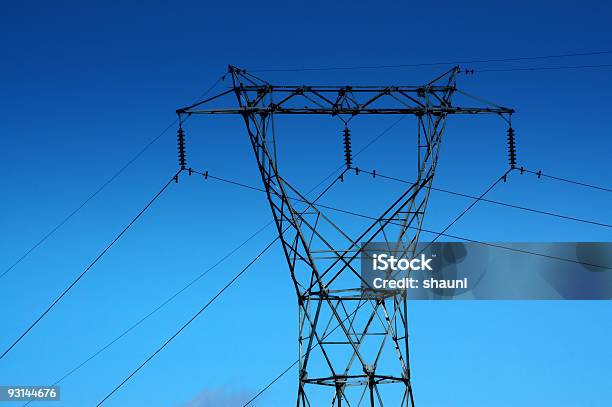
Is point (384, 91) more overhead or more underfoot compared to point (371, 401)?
more overhead

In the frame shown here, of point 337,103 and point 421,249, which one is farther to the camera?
point 421,249

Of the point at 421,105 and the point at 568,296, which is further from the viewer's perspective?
the point at 568,296

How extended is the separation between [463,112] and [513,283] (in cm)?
1783

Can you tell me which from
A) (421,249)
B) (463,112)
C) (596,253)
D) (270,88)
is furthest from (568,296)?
(270,88)

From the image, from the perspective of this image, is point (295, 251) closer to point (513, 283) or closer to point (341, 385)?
point (341, 385)

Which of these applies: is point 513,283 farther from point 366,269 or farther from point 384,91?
point 384,91

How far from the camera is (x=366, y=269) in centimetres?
6194

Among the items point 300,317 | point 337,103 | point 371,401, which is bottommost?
point 371,401

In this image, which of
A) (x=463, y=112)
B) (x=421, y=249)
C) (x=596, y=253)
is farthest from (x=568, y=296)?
(x=463, y=112)

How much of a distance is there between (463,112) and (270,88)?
8333 millimetres

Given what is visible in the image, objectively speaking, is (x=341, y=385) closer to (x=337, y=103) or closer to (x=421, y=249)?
(x=337, y=103)

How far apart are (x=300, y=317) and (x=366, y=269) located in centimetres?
1386

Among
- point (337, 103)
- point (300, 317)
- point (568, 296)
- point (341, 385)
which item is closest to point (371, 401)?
point (341, 385)

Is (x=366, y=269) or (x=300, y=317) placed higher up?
(x=366, y=269)
